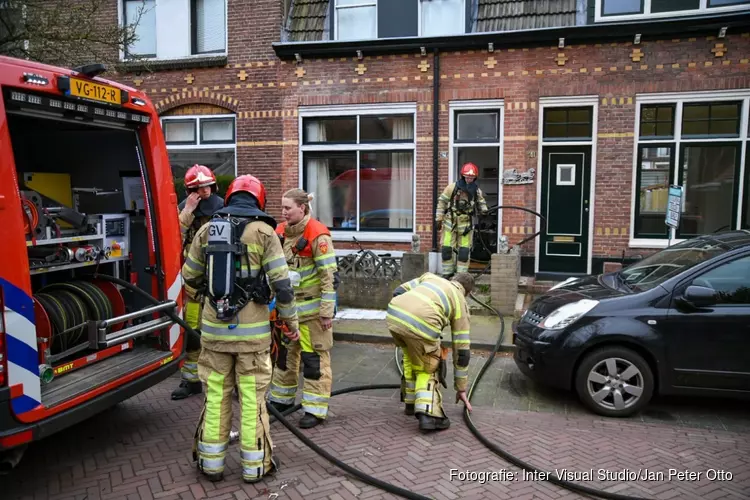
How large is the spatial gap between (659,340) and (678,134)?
5.94 m

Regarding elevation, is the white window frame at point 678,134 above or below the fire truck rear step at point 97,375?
above

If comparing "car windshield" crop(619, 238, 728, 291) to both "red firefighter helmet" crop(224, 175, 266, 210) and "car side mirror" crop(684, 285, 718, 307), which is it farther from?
"red firefighter helmet" crop(224, 175, 266, 210)

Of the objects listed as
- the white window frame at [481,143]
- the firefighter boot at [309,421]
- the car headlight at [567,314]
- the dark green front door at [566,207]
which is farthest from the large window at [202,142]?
the car headlight at [567,314]

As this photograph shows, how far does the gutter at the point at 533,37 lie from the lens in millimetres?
9172

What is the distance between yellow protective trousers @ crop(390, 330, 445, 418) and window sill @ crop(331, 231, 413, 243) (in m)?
6.09

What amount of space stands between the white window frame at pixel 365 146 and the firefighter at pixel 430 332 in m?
6.05

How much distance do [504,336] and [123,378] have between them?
15.9 feet

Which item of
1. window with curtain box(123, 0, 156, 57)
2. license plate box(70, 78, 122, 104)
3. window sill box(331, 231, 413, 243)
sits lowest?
window sill box(331, 231, 413, 243)

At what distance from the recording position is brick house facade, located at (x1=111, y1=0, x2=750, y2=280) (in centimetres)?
954

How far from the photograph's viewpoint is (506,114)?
33.2 ft

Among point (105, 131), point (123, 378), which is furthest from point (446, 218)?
point (123, 378)

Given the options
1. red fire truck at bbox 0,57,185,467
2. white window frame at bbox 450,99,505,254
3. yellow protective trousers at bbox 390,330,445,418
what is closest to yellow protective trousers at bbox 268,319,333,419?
yellow protective trousers at bbox 390,330,445,418

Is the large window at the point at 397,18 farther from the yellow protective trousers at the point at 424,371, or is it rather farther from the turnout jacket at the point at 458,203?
the yellow protective trousers at the point at 424,371

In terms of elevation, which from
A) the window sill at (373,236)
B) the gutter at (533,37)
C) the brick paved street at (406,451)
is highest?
the gutter at (533,37)
